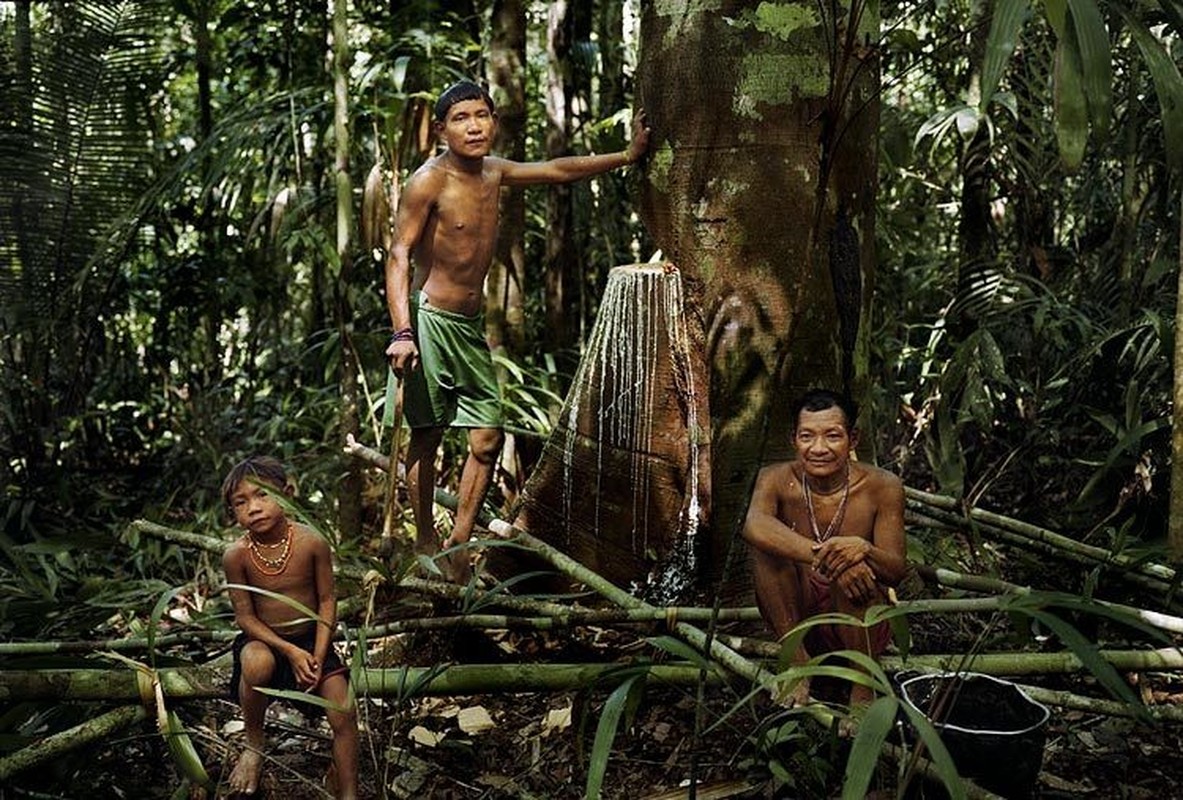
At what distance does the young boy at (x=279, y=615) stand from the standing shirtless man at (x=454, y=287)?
0.97 metres

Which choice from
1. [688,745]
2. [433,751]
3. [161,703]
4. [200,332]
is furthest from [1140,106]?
[200,332]

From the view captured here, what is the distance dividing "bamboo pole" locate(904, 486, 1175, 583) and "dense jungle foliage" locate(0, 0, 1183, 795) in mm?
148

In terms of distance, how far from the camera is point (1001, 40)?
177cm

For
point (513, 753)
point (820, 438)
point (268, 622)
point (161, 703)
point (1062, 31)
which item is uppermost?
point (1062, 31)

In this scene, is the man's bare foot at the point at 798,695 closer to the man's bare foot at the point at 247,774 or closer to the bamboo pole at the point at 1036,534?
the bamboo pole at the point at 1036,534

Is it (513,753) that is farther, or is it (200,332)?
(200,332)

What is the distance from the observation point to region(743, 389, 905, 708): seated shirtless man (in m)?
2.67

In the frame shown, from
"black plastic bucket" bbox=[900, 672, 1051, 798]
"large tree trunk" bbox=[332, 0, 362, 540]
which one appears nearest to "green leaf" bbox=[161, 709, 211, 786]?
"black plastic bucket" bbox=[900, 672, 1051, 798]

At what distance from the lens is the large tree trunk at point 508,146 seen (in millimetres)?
4969

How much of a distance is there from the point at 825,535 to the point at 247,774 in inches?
54.8

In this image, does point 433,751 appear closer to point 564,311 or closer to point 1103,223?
Result: point 564,311

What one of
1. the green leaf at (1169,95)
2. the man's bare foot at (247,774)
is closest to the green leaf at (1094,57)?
the green leaf at (1169,95)

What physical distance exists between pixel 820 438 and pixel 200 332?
5886mm

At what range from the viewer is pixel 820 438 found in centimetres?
270
